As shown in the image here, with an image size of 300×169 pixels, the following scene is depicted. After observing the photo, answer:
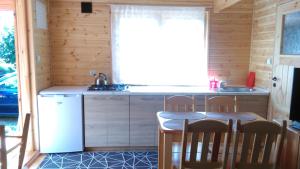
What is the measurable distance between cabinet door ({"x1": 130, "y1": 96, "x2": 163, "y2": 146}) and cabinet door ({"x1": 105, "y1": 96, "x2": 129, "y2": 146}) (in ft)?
0.28

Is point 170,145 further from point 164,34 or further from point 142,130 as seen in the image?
point 164,34

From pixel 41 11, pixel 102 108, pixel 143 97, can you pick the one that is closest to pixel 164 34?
pixel 143 97

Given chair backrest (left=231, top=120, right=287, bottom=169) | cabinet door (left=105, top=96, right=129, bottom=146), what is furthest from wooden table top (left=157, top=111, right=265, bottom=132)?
cabinet door (left=105, top=96, right=129, bottom=146)

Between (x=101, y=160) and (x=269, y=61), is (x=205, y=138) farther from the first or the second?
(x=269, y=61)

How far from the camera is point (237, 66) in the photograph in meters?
4.32

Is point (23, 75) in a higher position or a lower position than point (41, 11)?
lower

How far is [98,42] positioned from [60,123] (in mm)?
1396

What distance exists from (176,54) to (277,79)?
152 cm

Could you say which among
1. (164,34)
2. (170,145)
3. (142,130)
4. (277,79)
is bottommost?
(142,130)

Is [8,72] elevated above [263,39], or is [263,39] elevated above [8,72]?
[263,39]

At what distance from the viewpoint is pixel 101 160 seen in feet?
11.1

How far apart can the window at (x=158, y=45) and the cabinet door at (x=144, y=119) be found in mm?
627

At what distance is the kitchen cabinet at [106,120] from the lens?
140 inches

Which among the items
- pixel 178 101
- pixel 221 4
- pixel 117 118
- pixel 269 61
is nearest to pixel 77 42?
pixel 117 118
